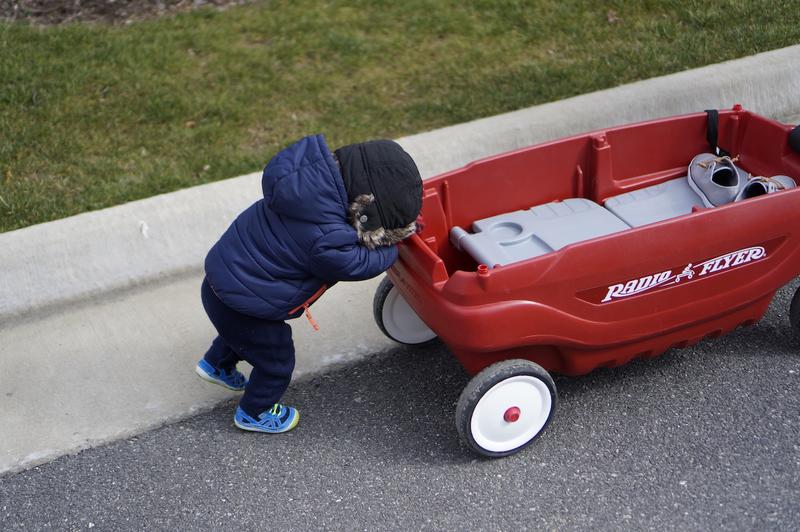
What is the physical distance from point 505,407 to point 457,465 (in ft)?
0.88

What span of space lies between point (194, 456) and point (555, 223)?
5.00ft

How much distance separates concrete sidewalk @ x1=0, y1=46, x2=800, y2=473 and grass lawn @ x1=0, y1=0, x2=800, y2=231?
34cm

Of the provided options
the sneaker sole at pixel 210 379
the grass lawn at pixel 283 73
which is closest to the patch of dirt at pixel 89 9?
the grass lawn at pixel 283 73

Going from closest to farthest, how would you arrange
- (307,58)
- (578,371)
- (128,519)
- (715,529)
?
(715,529) < (128,519) < (578,371) < (307,58)

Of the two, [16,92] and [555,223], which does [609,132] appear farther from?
[16,92]

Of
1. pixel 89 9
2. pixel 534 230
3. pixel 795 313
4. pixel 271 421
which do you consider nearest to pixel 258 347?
pixel 271 421

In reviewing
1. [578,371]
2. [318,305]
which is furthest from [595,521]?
[318,305]

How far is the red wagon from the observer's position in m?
2.96

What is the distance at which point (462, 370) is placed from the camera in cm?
362

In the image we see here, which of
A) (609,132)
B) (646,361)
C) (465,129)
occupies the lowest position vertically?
(646,361)

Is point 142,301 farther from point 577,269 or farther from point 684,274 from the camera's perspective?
point 684,274

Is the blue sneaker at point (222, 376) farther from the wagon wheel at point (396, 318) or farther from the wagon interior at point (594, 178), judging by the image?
the wagon interior at point (594, 178)

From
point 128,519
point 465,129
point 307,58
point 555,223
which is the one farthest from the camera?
point 307,58

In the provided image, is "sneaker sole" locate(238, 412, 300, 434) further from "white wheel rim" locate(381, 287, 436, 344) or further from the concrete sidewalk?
"white wheel rim" locate(381, 287, 436, 344)
